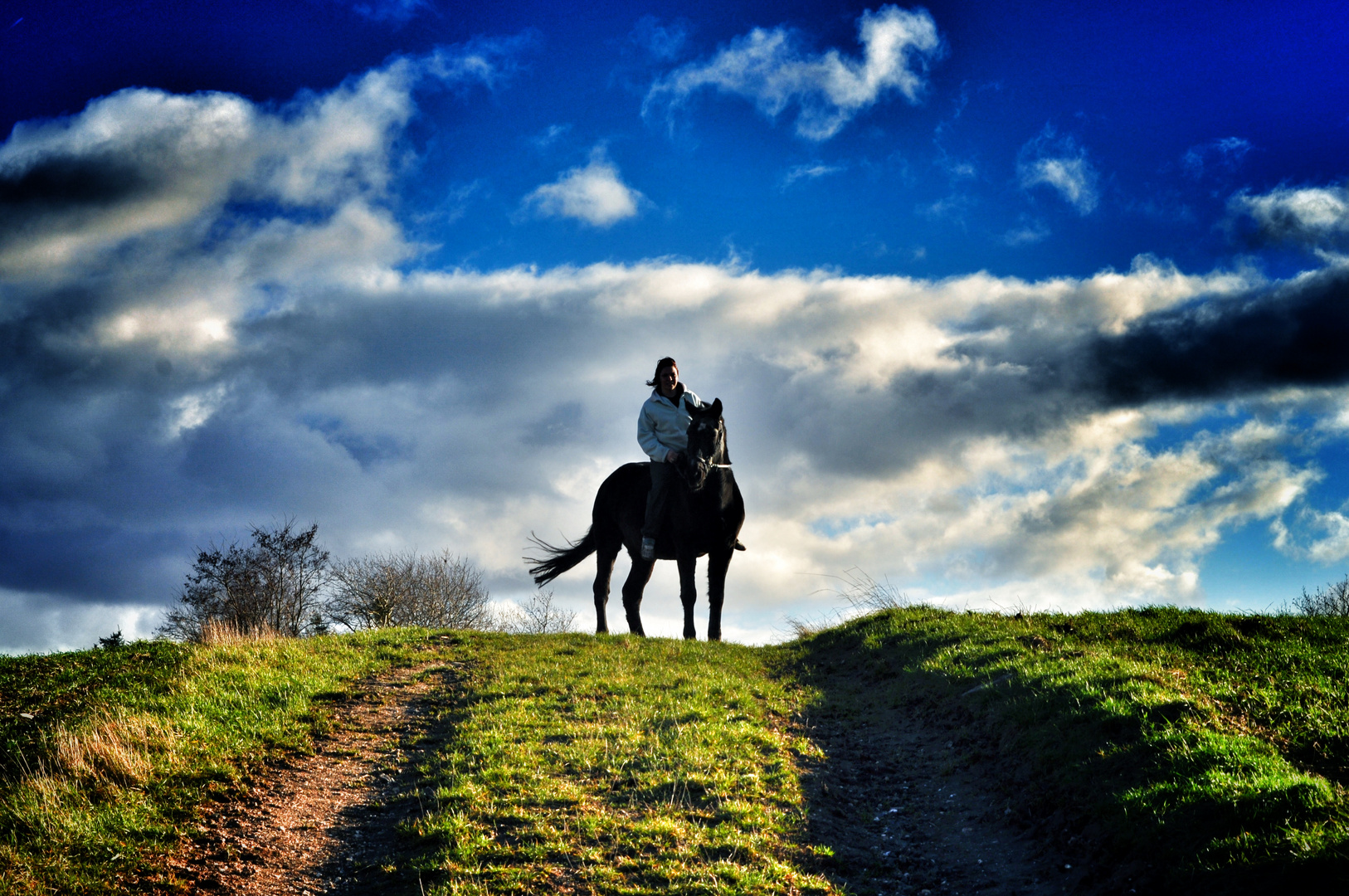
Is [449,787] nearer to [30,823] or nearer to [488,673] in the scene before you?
[30,823]

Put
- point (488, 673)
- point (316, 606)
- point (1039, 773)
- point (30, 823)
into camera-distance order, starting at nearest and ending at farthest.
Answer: point (30, 823) → point (1039, 773) → point (488, 673) → point (316, 606)

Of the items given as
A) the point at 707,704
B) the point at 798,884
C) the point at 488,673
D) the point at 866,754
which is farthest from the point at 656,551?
the point at 798,884

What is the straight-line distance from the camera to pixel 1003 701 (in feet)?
32.3

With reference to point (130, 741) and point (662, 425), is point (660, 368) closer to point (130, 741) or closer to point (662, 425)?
point (662, 425)

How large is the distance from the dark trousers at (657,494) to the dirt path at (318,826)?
746 centimetres

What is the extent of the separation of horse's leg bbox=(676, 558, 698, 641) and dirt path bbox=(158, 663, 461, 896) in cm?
723

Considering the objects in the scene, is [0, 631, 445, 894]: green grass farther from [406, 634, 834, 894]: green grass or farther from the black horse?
the black horse

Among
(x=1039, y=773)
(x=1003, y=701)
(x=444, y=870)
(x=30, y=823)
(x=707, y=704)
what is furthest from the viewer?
(x=707, y=704)

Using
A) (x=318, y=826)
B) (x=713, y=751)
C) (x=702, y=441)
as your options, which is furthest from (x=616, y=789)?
(x=702, y=441)

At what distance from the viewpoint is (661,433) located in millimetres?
17328

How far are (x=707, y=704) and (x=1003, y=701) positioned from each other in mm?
3777

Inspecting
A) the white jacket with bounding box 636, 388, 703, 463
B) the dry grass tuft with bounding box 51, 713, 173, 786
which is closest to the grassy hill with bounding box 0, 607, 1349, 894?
the dry grass tuft with bounding box 51, 713, 173, 786

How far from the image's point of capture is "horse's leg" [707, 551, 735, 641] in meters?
17.3

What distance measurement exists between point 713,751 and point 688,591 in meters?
8.07
